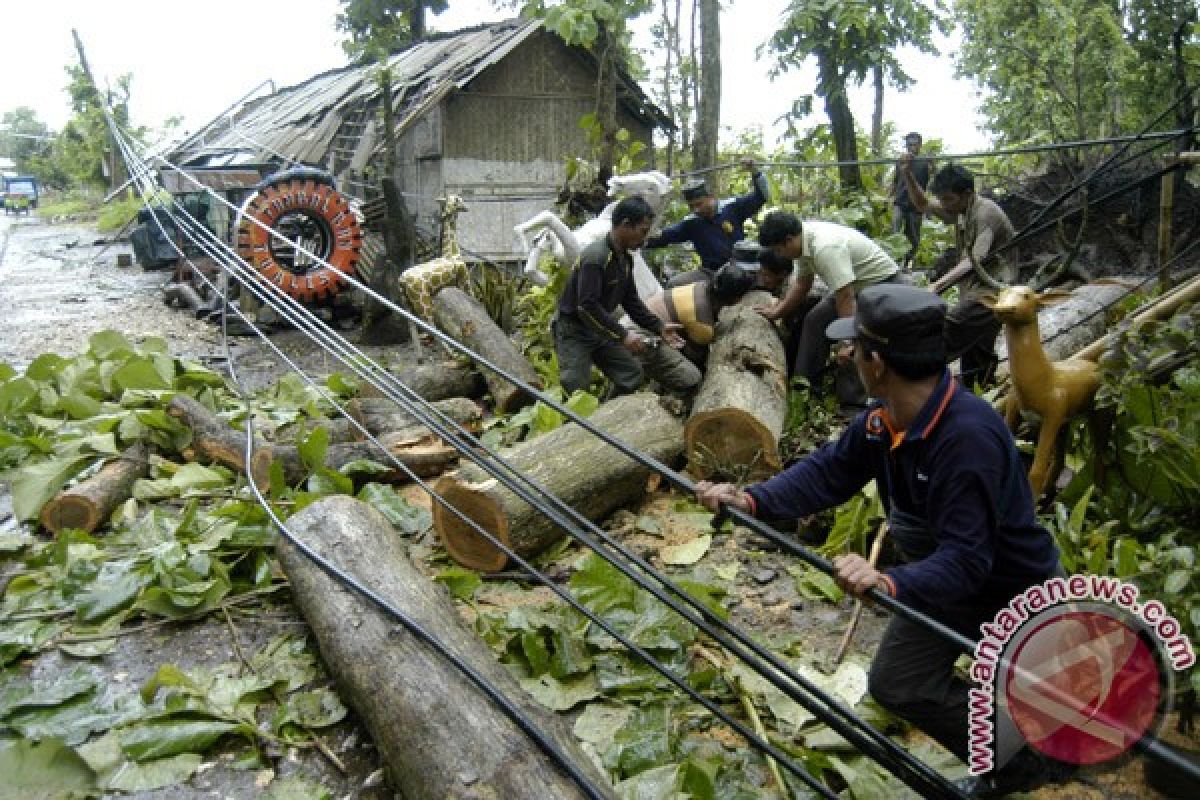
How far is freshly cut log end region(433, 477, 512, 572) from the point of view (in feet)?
16.1

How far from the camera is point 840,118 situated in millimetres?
13500

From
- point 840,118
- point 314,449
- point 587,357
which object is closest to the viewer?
point 314,449

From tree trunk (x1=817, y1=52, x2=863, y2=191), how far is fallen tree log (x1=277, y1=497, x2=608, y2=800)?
10502mm

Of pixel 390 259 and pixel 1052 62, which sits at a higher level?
pixel 1052 62

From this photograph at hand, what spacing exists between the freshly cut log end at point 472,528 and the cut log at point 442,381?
2981 millimetres

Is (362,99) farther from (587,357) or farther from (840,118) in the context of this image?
(587,357)

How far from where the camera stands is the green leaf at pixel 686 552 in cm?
499

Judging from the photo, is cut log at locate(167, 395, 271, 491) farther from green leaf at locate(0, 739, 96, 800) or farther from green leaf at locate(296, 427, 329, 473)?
green leaf at locate(0, 739, 96, 800)

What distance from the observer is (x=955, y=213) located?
636 cm

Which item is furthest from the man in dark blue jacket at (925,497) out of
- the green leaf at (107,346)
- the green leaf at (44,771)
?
the green leaf at (107,346)

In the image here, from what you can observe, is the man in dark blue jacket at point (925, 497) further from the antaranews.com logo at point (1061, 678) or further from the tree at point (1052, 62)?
the tree at point (1052, 62)

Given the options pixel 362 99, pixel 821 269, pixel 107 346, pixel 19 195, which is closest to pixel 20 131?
pixel 19 195

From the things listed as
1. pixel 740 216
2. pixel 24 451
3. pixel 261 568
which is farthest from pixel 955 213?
pixel 24 451

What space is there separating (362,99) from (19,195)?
97.7 feet
